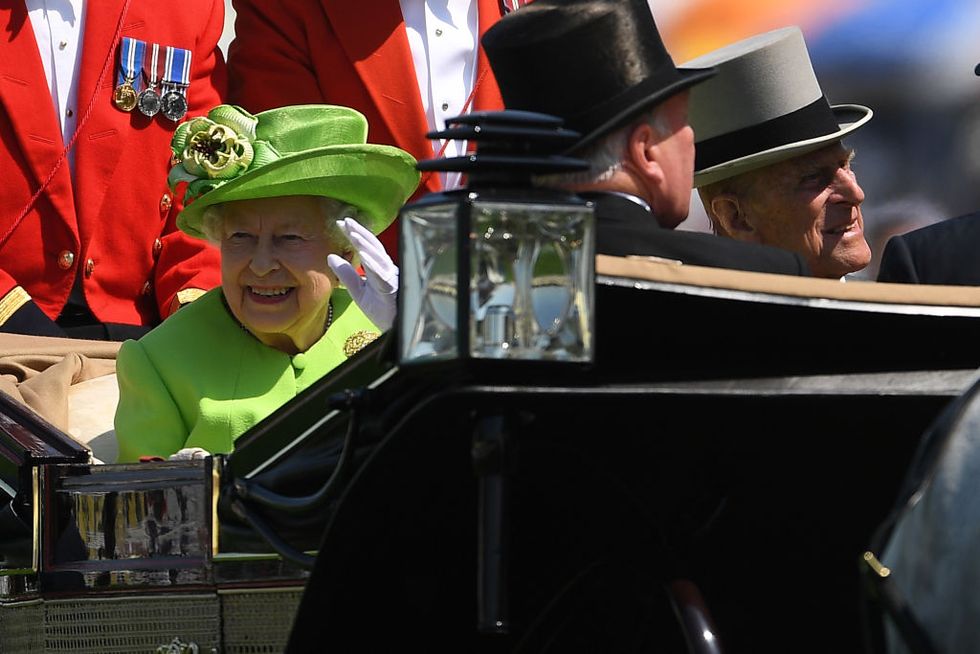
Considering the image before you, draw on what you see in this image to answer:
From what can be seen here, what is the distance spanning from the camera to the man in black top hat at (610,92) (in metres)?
2.60

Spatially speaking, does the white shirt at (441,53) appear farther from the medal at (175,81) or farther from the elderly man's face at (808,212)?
the elderly man's face at (808,212)

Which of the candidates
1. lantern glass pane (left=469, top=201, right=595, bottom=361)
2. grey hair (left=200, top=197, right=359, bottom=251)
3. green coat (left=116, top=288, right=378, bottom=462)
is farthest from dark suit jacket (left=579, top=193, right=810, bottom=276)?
grey hair (left=200, top=197, right=359, bottom=251)

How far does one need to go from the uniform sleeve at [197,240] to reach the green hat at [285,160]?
0.59 m

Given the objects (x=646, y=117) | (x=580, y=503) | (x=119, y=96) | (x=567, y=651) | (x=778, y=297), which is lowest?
(x=567, y=651)

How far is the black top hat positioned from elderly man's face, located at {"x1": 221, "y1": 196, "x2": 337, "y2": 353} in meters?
1.01

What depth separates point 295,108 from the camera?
3.67 meters

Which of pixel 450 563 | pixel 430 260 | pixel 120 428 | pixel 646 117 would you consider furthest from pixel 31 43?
pixel 430 260

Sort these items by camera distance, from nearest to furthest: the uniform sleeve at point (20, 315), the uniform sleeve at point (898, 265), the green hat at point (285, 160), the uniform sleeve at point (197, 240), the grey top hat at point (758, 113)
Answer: the green hat at point (285, 160) < the grey top hat at point (758, 113) < the uniform sleeve at point (898, 265) < the uniform sleeve at point (20, 315) < the uniform sleeve at point (197, 240)

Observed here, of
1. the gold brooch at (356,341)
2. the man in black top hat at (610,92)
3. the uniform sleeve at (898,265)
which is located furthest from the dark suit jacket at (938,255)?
the man in black top hat at (610,92)

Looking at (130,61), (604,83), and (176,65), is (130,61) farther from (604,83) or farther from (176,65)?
(604,83)

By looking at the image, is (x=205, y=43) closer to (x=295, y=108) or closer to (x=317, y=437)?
(x=295, y=108)

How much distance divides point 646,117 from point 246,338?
4.08ft

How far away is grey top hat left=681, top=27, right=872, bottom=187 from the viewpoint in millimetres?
3805

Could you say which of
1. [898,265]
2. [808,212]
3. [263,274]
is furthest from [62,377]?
[898,265]
